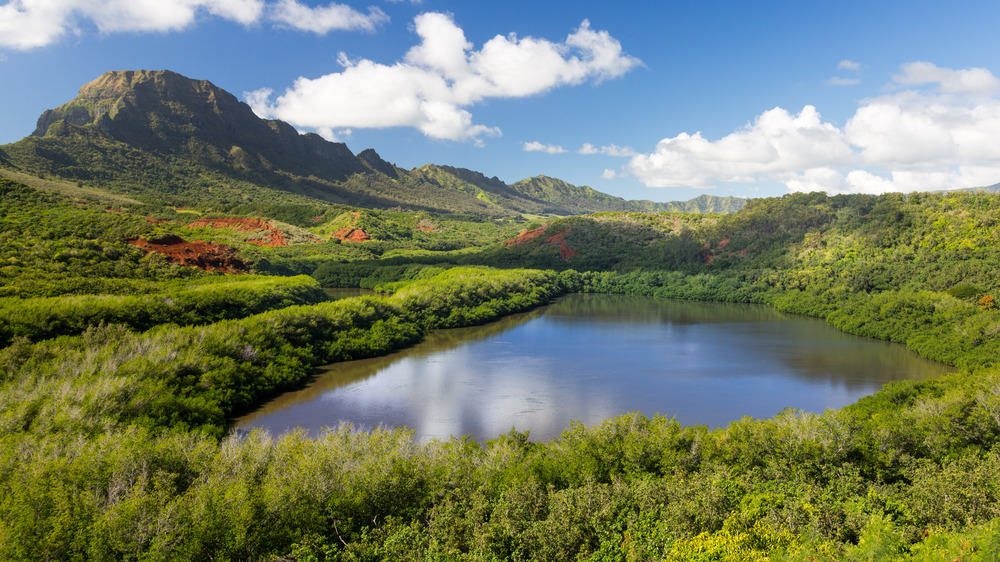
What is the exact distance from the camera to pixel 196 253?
69.2 m

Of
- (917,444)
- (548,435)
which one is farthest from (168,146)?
(917,444)

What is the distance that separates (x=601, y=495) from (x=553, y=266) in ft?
364

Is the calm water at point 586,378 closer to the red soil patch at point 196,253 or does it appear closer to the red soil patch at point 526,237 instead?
the red soil patch at point 196,253

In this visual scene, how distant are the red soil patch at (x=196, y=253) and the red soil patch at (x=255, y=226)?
1796 inches

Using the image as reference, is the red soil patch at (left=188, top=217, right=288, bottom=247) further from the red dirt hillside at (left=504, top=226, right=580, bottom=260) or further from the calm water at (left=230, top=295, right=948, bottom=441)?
the calm water at (left=230, top=295, right=948, bottom=441)

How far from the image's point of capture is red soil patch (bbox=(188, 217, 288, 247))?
403ft

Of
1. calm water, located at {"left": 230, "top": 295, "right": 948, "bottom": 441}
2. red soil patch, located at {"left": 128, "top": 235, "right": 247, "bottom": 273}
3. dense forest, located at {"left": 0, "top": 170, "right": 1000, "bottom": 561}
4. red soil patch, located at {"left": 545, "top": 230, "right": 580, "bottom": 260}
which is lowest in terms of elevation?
calm water, located at {"left": 230, "top": 295, "right": 948, "bottom": 441}

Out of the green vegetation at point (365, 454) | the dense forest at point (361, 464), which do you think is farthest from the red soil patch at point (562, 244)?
the dense forest at point (361, 464)

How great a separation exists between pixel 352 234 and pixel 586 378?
11638 cm

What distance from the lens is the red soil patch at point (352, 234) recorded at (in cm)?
14602

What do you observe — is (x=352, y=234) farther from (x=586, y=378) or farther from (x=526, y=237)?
(x=586, y=378)

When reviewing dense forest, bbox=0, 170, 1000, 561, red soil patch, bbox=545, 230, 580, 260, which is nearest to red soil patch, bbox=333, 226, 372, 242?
red soil patch, bbox=545, 230, 580, 260

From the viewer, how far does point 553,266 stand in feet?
418

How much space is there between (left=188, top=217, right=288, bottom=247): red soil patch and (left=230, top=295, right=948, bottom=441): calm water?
79747 mm
